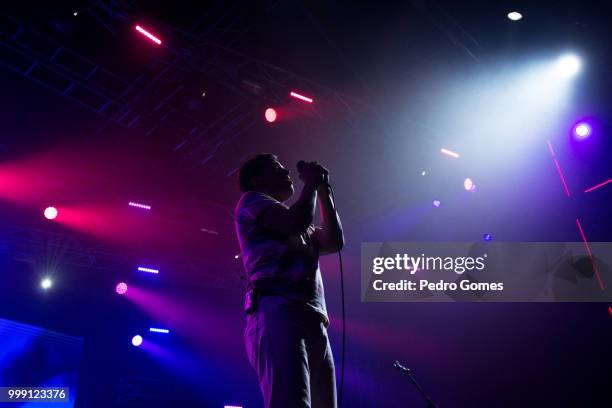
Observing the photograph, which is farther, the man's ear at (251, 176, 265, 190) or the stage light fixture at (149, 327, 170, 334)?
the stage light fixture at (149, 327, 170, 334)

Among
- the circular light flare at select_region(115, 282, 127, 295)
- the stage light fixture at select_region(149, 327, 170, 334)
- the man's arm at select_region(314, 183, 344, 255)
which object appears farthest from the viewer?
the stage light fixture at select_region(149, 327, 170, 334)

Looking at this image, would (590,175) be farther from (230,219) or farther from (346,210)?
(230,219)

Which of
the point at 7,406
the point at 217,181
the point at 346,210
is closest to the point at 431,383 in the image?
the point at 346,210

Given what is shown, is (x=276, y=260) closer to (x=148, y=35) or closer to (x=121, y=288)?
(x=148, y=35)

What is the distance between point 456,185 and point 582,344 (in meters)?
2.87

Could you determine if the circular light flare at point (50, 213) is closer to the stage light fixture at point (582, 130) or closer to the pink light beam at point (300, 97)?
the pink light beam at point (300, 97)

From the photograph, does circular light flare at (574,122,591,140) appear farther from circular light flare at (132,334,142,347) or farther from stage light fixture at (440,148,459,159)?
circular light flare at (132,334,142,347)

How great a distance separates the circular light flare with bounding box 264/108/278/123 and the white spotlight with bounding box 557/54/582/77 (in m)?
3.66

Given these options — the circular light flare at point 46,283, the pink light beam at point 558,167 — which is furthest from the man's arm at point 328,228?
the circular light flare at point 46,283

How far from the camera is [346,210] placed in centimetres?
860

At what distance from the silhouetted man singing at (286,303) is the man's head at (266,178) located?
9 cm

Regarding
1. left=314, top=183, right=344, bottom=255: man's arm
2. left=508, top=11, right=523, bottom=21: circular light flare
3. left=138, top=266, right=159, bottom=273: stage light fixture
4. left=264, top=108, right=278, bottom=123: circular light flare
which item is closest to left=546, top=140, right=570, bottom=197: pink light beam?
left=508, top=11, right=523, bottom=21: circular light flare

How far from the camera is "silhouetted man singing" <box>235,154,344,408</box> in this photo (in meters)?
1.59

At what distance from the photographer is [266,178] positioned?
2.12 m
